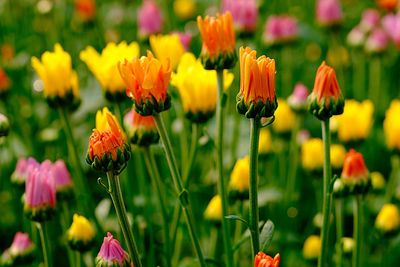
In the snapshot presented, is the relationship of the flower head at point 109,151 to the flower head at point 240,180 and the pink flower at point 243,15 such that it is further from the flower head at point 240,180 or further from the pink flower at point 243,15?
the pink flower at point 243,15

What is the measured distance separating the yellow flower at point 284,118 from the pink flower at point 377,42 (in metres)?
0.49

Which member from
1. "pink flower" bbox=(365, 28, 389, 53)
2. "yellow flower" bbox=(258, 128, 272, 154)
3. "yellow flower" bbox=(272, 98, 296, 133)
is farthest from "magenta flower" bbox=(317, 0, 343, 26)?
"yellow flower" bbox=(258, 128, 272, 154)

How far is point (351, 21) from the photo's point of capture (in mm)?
3867

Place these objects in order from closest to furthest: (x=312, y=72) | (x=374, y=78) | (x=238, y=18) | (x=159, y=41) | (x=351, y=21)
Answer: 1. (x=159, y=41)
2. (x=238, y=18)
3. (x=374, y=78)
4. (x=312, y=72)
5. (x=351, y=21)

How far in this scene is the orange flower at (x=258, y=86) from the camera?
4.25 ft

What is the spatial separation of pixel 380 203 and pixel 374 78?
2.16ft

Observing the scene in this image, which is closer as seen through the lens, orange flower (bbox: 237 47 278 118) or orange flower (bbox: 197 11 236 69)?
orange flower (bbox: 237 47 278 118)

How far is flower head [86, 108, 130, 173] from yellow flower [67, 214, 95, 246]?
0.45 metres

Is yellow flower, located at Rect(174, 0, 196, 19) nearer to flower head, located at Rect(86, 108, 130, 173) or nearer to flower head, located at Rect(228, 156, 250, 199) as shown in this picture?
flower head, located at Rect(228, 156, 250, 199)

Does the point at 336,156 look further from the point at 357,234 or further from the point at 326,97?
the point at 326,97

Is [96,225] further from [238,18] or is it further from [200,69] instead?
[238,18]

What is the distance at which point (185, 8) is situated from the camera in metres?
3.80

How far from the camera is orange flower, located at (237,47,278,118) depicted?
1295mm

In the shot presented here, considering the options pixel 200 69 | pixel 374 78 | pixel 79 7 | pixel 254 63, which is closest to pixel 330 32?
pixel 374 78
